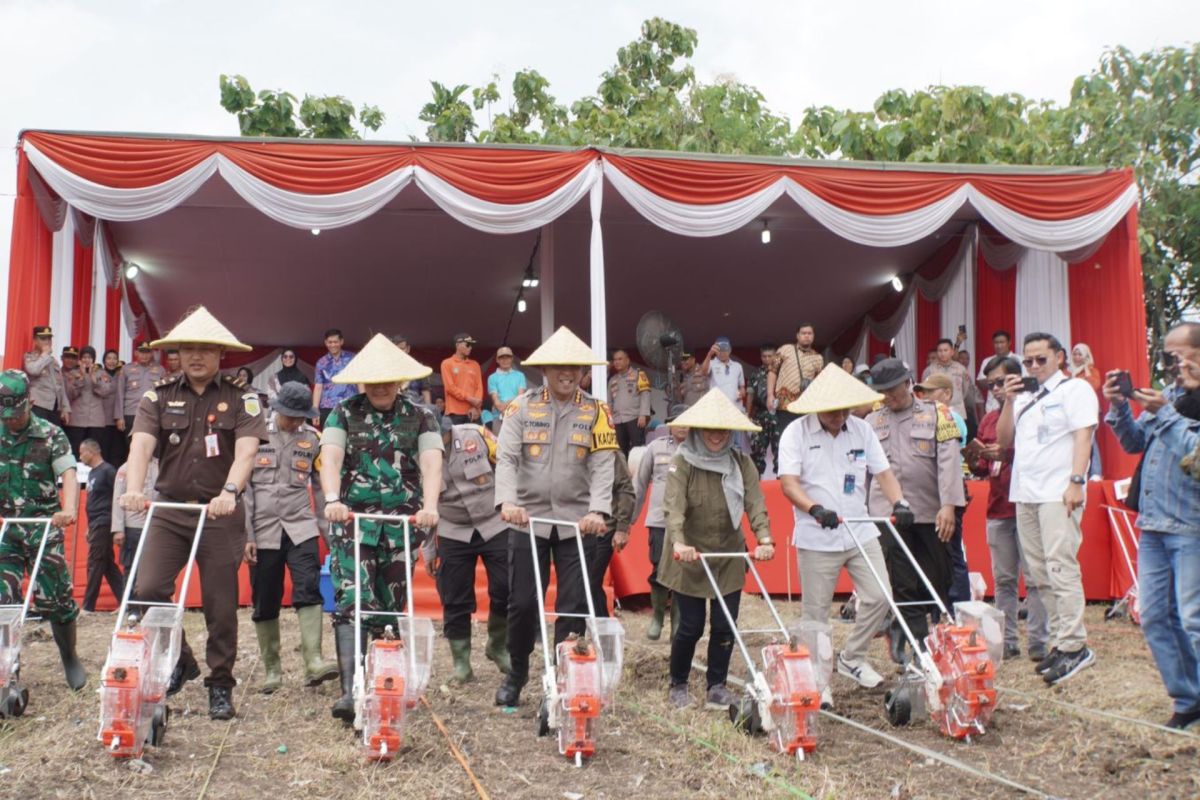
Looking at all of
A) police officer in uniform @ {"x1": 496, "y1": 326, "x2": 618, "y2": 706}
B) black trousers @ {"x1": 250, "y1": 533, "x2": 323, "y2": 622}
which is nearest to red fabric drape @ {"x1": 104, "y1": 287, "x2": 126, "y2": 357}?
black trousers @ {"x1": 250, "y1": 533, "x2": 323, "y2": 622}

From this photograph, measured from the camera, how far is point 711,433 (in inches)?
221

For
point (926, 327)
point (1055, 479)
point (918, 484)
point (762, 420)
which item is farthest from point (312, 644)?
point (926, 327)

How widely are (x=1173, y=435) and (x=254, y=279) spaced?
13.5m

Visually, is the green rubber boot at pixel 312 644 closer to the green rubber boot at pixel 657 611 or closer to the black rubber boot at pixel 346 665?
the black rubber boot at pixel 346 665

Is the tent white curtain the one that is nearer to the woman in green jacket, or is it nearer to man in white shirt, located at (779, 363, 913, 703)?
man in white shirt, located at (779, 363, 913, 703)

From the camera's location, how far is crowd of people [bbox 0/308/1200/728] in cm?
511

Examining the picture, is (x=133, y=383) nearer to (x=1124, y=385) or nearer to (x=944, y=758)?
(x=944, y=758)

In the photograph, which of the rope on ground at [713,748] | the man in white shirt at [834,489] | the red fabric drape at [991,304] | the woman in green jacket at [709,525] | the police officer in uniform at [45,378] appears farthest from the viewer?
the red fabric drape at [991,304]

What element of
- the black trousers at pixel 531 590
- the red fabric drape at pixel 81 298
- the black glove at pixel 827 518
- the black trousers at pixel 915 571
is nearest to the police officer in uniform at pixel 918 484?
the black trousers at pixel 915 571

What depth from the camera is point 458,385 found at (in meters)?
13.2

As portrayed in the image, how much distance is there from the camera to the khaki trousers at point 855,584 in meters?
5.73

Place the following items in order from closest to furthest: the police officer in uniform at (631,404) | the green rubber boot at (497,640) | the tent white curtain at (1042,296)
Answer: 1. the green rubber boot at (497,640)
2. the tent white curtain at (1042,296)
3. the police officer in uniform at (631,404)

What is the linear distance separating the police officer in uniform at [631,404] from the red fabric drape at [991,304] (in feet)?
14.4

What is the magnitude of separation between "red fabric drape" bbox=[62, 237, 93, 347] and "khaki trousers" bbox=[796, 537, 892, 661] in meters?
8.71
